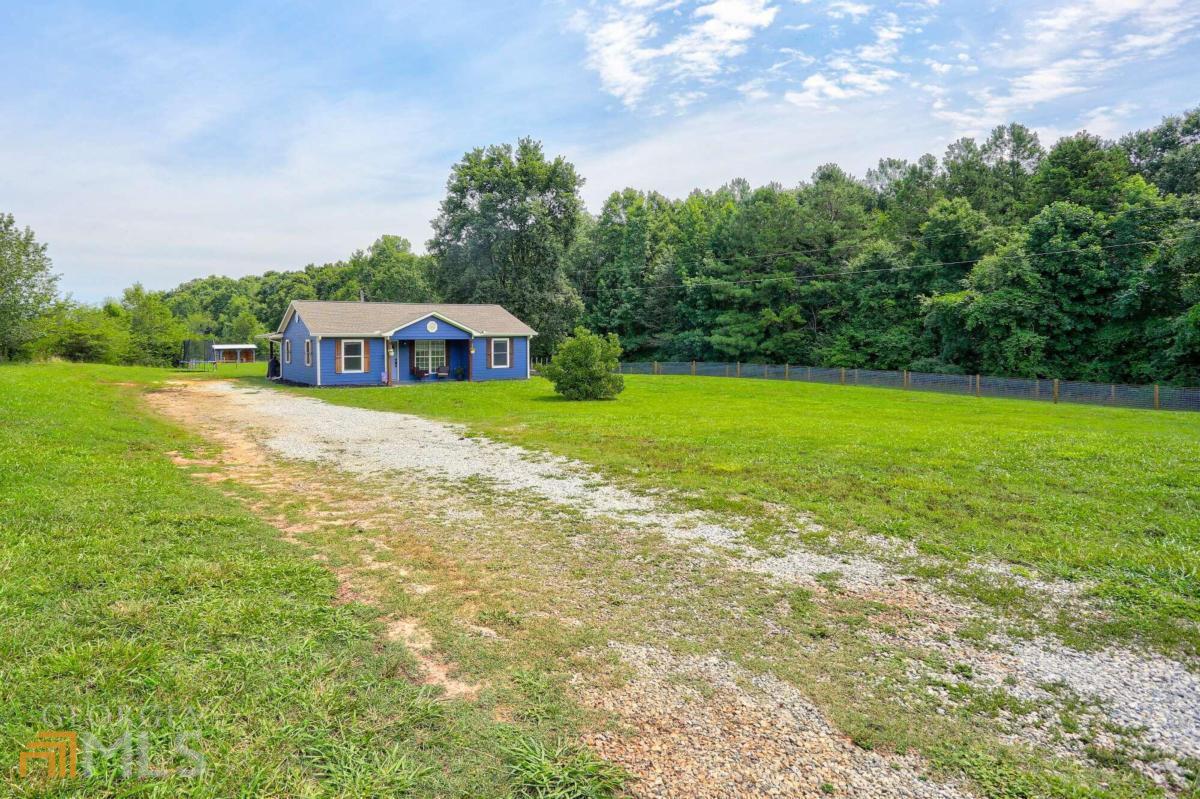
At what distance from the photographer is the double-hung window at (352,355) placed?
24922 millimetres

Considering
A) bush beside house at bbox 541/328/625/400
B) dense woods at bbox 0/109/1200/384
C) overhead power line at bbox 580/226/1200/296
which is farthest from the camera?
dense woods at bbox 0/109/1200/384

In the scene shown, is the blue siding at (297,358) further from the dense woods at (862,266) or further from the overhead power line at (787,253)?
the overhead power line at (787,253)

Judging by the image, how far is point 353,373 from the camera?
25078 mm

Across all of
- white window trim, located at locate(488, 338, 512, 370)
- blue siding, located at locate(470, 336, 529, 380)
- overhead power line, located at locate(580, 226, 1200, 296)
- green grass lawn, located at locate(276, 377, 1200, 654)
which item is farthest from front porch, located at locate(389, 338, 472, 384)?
overhead power line, located at locate(580, 226, 1200, 296)

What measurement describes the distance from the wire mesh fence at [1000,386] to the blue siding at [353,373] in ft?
65.2

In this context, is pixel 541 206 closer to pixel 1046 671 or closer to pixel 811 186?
pixel 811 186

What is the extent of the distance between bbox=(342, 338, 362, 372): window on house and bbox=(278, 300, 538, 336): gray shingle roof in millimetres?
450

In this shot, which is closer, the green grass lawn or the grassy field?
the grassy field

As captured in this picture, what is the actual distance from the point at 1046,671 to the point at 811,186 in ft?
151

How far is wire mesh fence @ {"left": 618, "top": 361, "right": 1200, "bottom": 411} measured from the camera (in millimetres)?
22781

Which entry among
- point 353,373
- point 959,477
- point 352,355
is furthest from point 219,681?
point 352,355

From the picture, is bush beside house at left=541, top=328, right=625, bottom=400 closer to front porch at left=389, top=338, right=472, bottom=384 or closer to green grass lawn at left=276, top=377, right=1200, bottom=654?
green grass lawn at left=276, top=377, right=1200, bottom=654

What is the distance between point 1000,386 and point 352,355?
27.2 metres

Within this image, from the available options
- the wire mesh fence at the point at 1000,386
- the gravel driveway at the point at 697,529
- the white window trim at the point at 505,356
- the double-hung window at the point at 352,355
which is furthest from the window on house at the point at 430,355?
the wire mesh fence at the point at 1000,386
